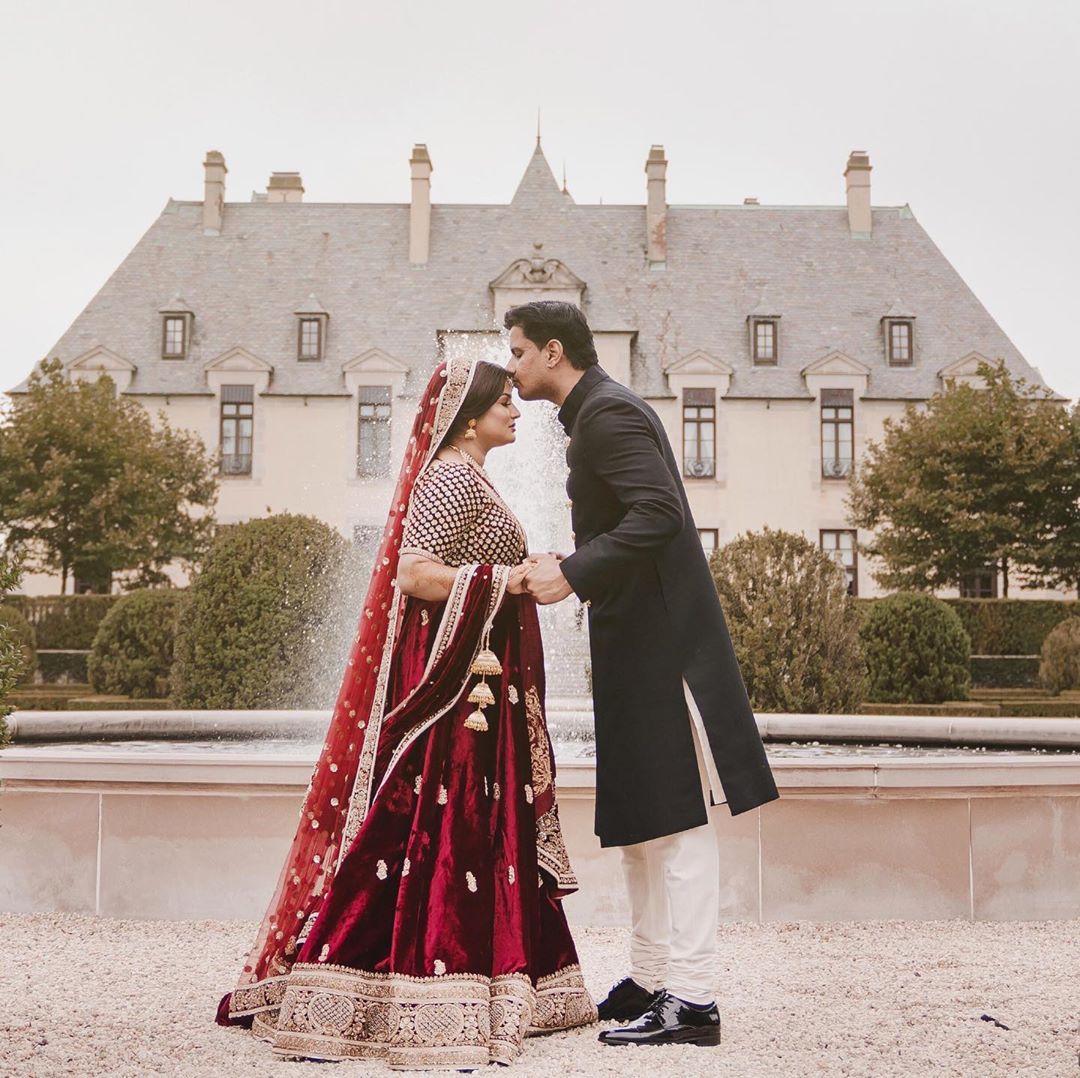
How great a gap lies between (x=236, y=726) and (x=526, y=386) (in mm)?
4919

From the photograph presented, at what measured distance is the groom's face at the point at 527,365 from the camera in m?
3.53

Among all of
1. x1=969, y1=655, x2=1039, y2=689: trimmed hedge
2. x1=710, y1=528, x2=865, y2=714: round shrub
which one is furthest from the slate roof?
x1=710, y1=528, x2=865, y2=714: round shrub

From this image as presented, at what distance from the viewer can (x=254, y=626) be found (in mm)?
10133

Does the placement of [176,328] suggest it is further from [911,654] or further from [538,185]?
[911,654]

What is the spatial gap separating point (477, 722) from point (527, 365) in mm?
1049

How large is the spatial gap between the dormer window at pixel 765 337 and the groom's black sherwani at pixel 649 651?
2941 cm

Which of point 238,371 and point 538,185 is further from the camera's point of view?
point 538,185

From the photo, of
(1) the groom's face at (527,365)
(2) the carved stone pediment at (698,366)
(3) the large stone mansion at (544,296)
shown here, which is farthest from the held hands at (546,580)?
(2) the carved stone pediment at (698,366)

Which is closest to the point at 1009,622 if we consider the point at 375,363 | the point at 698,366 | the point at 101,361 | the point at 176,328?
the point at 698,366

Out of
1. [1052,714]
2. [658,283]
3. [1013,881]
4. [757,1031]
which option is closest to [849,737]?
[1013,881]

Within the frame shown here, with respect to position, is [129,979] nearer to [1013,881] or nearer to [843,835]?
[843,835]

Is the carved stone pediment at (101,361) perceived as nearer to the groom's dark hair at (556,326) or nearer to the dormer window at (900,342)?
the dormer window at (900,342)

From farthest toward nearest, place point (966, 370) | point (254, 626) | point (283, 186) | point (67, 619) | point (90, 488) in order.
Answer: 1. point (283, 186)
2. point (966, 370)
3. point (90, 488)
4. point (67, 619)
5. point (254, 626)

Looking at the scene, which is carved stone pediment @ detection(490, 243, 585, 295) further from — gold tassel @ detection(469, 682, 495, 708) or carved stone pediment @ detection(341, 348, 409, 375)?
gold tassel @ detection(469, 682, 495, 708)
